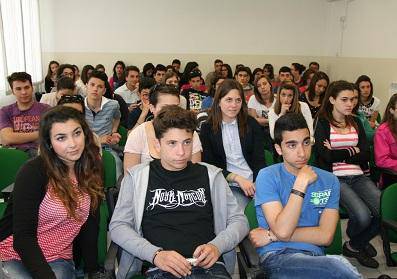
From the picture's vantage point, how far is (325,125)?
2996 mm

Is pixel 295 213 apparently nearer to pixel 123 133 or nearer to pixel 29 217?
pixel 29 217

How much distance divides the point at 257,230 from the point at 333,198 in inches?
16.3

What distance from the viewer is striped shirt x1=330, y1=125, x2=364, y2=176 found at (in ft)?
9.61

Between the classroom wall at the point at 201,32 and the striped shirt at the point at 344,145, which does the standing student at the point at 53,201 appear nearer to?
the striped shirt at the point at 344,145

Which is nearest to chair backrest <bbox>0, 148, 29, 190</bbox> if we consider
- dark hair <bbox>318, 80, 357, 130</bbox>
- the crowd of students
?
the crowd of students

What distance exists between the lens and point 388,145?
10.2 feet

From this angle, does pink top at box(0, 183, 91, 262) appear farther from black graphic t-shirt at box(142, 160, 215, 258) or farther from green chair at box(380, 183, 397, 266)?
green chair at box(380, 183, 397, 266)

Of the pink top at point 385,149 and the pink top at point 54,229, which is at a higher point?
the pink top at point 385,149

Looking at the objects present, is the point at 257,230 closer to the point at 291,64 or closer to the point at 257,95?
the point at 257,95

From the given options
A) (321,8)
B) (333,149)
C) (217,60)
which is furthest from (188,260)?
(321,8)

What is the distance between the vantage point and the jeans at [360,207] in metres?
2.68

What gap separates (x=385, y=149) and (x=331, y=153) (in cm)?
54

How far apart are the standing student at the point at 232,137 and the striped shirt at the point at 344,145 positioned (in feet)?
1.82

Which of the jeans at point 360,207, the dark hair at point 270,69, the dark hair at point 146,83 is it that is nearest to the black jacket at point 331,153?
the jeans at point 360,207
